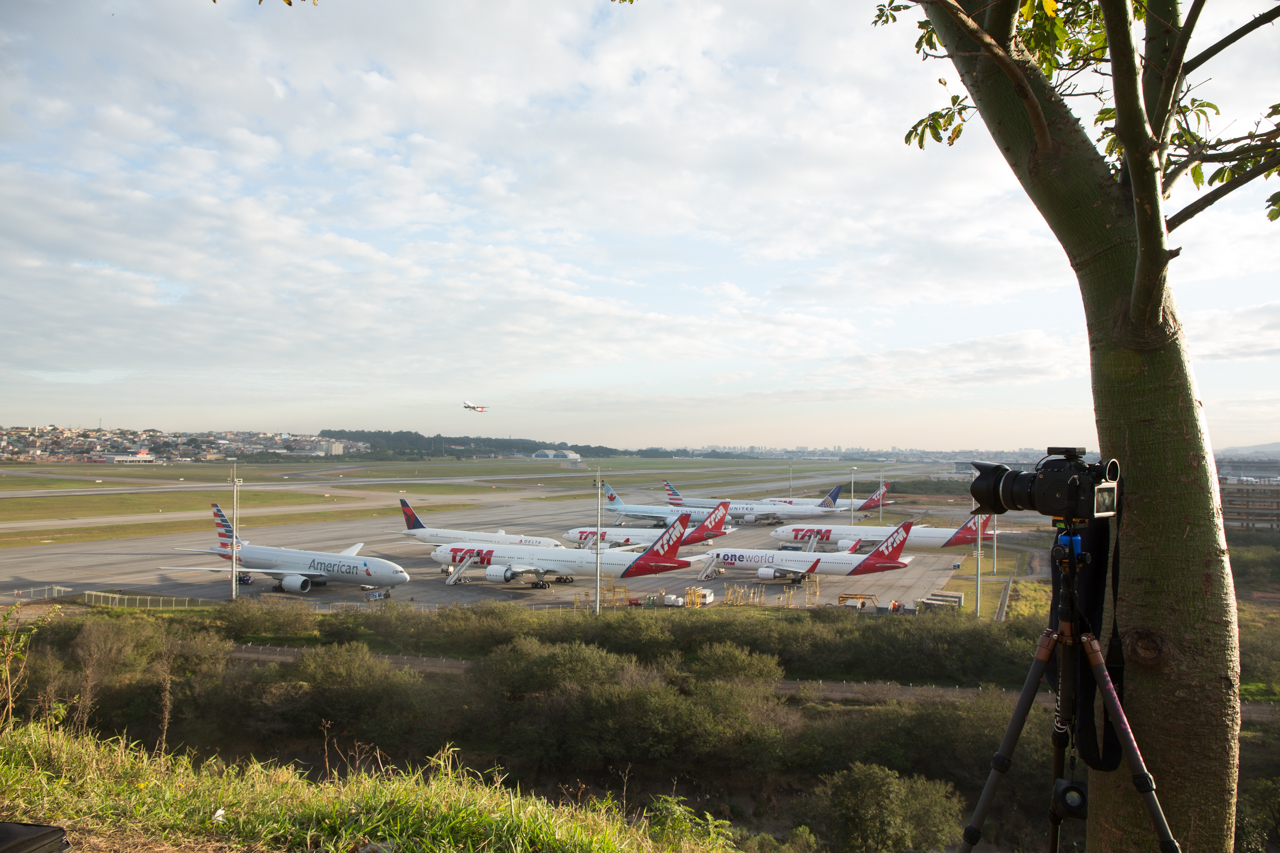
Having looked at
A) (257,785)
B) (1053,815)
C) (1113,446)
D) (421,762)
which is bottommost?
(421,762)

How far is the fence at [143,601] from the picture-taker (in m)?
33.6

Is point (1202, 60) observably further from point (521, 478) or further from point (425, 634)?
point (521, 478)

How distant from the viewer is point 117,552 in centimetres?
4919

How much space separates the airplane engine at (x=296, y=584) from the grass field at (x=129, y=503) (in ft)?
159

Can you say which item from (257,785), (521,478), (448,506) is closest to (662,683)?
(257,785)

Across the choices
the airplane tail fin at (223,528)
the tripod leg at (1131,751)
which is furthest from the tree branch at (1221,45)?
the airplane tail fin at (223,528)

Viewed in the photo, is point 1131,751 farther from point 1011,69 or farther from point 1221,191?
point 1011,69

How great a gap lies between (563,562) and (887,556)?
2108 centimetres

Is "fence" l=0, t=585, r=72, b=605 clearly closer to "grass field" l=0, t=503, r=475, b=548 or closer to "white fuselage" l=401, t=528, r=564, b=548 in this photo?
"white fuselage" l=401, t=528, r=564, b=548

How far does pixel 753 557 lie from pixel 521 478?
99596mm

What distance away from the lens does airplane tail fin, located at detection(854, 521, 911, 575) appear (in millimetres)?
40219

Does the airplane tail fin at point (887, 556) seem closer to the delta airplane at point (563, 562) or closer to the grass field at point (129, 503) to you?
the delta airplane at point (563, 562)

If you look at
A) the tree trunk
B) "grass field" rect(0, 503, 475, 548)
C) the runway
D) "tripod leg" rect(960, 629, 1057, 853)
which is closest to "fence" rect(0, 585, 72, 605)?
the runway

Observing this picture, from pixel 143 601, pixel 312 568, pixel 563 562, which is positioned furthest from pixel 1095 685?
pixel 143 601
